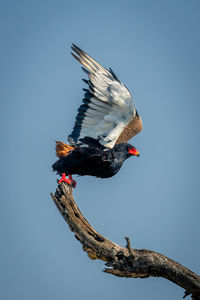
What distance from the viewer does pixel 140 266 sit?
7.81 metres

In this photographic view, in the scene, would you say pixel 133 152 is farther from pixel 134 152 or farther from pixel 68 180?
pixel 68 180

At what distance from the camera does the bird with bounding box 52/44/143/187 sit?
10352 mm

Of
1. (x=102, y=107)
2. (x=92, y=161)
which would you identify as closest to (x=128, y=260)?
(x=92, y=161)

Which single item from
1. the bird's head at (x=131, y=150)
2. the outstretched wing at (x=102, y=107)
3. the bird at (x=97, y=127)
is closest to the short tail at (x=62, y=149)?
the bird at (x=97, y=127)

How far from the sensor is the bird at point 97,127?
1035cm

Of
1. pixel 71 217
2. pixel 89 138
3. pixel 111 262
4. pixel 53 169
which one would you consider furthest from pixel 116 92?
pixel 111 262

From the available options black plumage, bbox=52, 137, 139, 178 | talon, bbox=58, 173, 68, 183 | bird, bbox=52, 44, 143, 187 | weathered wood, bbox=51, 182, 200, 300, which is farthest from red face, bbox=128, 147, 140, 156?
weathered wood, bbox=51, 182, 200, 300

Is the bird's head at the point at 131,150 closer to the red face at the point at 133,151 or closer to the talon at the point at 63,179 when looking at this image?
the red face at the point at 133,151

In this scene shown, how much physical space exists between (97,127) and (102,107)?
0.61 metres

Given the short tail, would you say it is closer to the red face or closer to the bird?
the bird

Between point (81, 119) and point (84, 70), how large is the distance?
4.21 ft

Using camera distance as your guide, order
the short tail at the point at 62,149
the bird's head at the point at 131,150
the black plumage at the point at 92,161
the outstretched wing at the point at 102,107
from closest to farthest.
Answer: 1. the outstretched wing at the point at 102,107
2. the black plumage at the point at 92,161
3. the short tail at the point at 62,149
4. the bird's head at the point at 131,150

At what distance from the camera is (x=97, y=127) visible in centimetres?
1095

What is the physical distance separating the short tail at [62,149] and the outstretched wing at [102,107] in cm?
32
